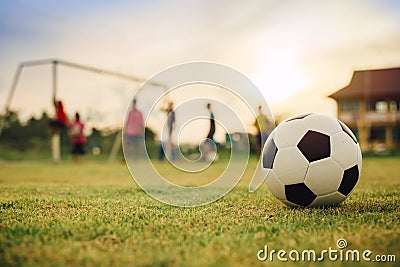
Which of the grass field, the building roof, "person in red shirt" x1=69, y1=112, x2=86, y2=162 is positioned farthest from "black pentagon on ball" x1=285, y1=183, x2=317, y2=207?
the building roof

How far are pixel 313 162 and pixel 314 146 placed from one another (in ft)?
0.47

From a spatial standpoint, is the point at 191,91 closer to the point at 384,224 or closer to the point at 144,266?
the point at 384,224

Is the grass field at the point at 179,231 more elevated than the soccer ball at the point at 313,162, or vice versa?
the soccer ball at the point at 313,162

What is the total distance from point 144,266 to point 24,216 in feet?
5.87

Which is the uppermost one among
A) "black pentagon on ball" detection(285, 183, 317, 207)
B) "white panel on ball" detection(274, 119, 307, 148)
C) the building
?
the building

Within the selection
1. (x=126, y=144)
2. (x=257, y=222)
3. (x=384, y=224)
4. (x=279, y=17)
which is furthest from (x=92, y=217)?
(x=126, y=144)

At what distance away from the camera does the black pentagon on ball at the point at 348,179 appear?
12.0ft

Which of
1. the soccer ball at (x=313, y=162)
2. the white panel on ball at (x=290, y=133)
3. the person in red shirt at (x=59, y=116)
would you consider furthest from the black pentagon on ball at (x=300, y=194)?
the person in red shirt at (x=59, y=116)

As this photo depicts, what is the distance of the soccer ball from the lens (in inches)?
141

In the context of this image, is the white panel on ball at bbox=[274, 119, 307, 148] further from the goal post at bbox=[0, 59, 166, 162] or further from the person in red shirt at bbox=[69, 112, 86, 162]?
the goal post at bbox=[0, 59, 166, 162]

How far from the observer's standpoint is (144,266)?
2.04m

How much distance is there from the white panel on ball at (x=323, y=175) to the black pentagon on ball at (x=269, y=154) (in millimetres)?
373

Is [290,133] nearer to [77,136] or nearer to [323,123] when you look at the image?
[323,123]

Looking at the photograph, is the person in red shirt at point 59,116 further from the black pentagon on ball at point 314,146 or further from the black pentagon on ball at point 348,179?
the black pentagon on ball at point 348,179
